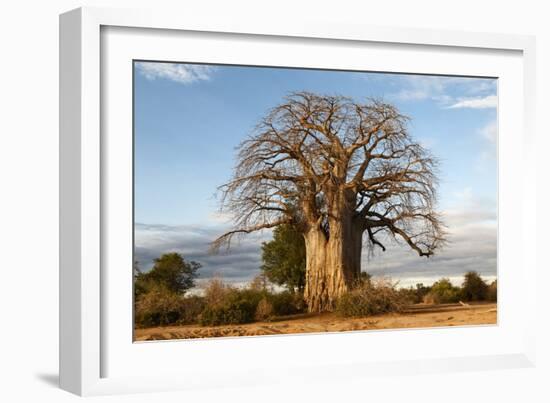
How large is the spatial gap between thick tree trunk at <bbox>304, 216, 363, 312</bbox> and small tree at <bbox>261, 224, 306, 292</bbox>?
78mm

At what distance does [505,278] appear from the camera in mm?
11078

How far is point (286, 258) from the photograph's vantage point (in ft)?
34.7

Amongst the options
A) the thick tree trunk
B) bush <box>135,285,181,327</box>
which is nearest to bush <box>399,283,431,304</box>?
the thick tree trunk

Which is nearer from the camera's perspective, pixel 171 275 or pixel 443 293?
pixel 171 275

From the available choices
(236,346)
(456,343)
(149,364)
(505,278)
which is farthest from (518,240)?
(149,364)

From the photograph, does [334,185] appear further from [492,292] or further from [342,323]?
[492,292]

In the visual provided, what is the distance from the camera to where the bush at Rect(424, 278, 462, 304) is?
11062 mm

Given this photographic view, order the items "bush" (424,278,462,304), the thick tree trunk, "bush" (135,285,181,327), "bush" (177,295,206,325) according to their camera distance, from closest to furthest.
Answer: "bush" (135,285,181,327)
"bush" (177,295,206,325)
the thick tree trunk
"bush" (424,278,462,304)

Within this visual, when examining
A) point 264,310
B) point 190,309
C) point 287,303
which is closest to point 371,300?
point 287,303

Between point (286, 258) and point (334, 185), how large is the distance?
3.21 ft

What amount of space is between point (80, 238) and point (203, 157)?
1.73 metres

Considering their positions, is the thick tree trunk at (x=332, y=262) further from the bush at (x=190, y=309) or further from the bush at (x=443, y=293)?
the bush at (x=190, y=309)

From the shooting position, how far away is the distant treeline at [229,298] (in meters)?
10.0

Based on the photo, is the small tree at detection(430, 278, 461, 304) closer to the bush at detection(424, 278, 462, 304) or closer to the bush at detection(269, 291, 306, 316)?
the bush at detection(424, 278, 462, 304)
